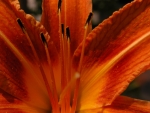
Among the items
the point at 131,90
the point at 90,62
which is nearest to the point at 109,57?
the point at 90,62

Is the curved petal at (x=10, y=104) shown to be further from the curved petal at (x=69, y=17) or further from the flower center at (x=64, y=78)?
the curved petal at (x=69, y=17)

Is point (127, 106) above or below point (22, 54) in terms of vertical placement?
below

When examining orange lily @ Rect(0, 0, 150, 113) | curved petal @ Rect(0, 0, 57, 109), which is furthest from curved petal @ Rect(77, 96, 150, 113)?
curved petal @ Rect(0, 0, 57, 109)

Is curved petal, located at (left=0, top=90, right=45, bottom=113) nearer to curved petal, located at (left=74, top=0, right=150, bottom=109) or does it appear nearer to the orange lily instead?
the orange lily

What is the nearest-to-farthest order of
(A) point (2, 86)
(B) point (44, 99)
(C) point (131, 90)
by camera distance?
1. (A) point (2, 86)
2. (B) point (44, 99)
3. (C) point (131, 90)

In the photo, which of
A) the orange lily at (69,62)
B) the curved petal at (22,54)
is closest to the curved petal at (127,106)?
the orange lily at (69,62)

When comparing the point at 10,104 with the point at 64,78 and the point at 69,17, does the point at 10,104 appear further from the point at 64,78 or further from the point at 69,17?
the point at 69,17

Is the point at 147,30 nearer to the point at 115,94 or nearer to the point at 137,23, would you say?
the point at 137,23

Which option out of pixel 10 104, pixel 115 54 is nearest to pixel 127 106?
pixel 115 54
